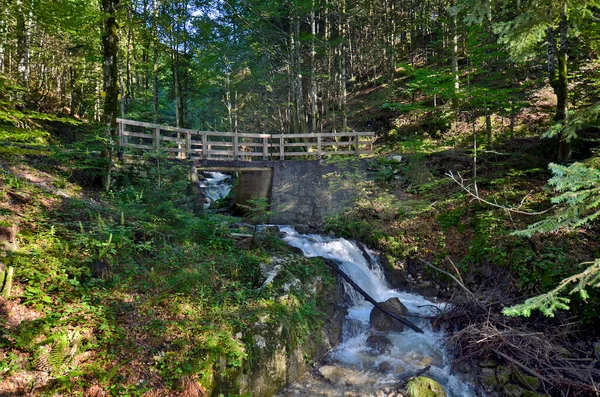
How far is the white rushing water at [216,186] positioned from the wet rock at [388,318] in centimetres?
1217

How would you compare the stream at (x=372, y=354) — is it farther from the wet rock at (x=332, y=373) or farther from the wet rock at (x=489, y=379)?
the wet rock at (x=489, y=379)

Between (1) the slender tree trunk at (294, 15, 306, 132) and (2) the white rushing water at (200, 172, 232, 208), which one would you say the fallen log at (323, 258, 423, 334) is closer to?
(1) the slender tree trunk at (294, 15, 306, 132)

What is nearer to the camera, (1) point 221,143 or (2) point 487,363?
(2) point 487,363

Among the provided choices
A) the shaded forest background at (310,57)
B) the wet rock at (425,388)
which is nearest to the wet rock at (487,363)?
the wet rock at (425,388)

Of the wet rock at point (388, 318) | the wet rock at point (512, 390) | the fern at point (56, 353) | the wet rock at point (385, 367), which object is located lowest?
the wet rock at point (385, 367)

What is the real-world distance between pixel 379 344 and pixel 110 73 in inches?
399

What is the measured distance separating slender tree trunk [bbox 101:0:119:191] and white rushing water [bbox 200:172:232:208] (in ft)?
27.0

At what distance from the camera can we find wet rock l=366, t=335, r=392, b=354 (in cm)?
686

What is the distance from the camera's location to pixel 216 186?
67.2 feet

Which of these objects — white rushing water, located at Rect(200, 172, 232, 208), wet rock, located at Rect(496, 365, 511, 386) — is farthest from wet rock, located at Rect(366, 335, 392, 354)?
white rushing water, located at Rect(200, 172, 232, 208)

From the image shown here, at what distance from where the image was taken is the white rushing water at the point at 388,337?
20.0 feet

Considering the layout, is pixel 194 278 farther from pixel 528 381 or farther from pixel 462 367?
pixel 528 381

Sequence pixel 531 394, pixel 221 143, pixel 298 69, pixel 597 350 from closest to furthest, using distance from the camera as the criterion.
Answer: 1. pixel 531 394
2. pixel 597 350
3. pixel 221 143
4. pixel 298 69

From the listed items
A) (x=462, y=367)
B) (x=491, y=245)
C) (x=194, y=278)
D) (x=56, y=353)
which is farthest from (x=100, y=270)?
(x=491, y=245)
